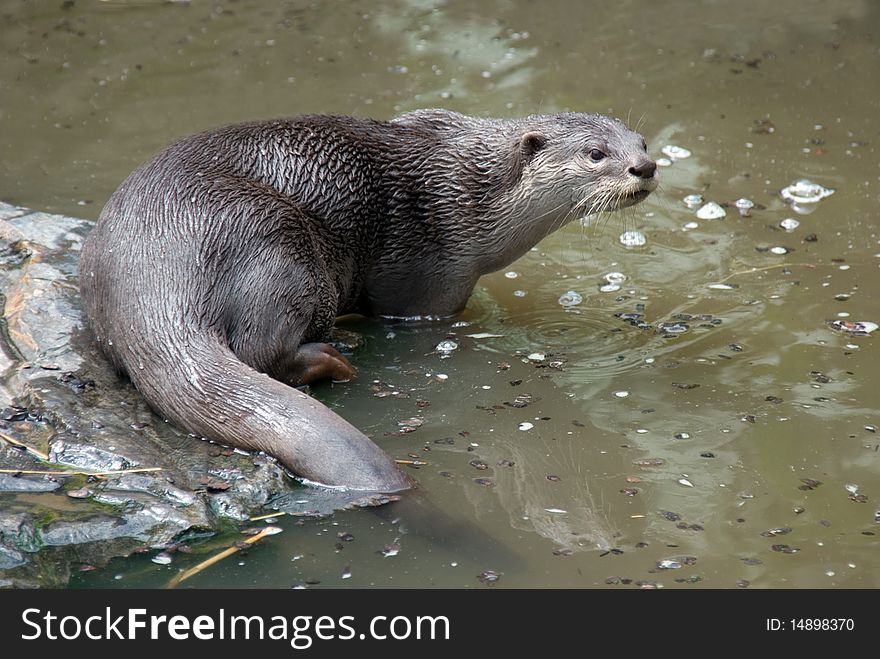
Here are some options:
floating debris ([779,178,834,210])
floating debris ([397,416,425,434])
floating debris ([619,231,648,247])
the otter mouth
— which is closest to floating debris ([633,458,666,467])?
floating debris ([397,416,425,434])

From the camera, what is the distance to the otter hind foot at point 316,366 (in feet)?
12.4

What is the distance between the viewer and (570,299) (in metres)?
4.63

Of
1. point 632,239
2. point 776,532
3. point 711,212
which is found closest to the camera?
point 776,532

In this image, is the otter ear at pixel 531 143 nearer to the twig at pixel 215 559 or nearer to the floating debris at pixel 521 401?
the floating debris at pixel 521 401

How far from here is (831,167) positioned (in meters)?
5.62

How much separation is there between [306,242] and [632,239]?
176 cm

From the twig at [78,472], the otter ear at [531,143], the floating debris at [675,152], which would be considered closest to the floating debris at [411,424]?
the twig at [78,472]

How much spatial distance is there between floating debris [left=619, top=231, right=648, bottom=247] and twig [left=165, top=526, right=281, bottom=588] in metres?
2.54

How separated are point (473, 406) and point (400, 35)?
13.1ft

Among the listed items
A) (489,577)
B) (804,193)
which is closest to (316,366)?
(489,577)

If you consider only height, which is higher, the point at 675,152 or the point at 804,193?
the point at 675,152

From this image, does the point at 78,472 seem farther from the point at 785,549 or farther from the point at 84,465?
the point at 785,549

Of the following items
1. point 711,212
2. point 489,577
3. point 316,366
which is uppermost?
point 711,212

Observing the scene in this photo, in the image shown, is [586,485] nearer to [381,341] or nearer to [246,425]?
[246,425]
